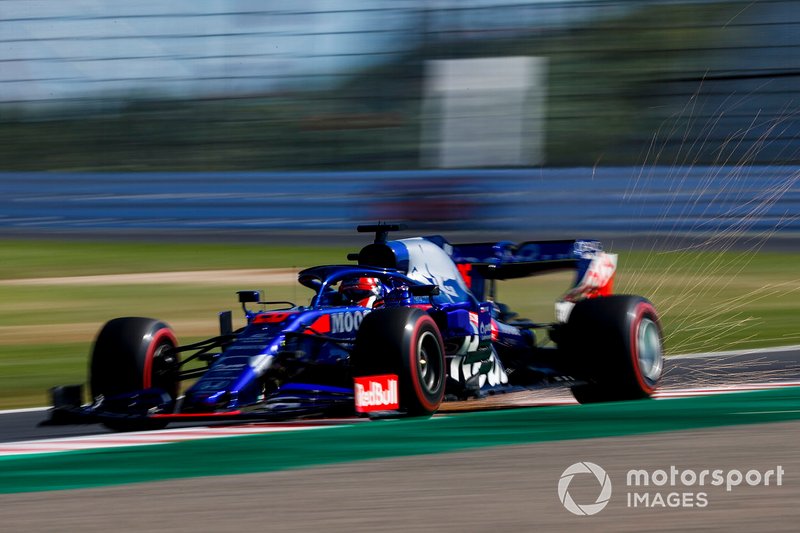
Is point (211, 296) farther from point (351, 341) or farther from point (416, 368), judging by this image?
point (416, 368)

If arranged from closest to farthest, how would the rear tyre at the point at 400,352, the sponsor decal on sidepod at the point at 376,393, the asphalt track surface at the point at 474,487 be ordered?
1. the asphalt track surface at the point at 474,487
2. the sponsor decal on sidepod at the point at 376,393
3. the rear tyre at the point at 400,352

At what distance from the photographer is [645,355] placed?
22.8 ft

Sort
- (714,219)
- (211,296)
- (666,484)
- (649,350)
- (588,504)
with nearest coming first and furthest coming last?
1. (588,504)
2. (666,484)
3. (649,350)
4. (211,296)
5. (714,219)

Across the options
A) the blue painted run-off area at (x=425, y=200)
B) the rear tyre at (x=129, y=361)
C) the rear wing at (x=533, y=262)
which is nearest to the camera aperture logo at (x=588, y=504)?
the rear tyre at (x=129, y=361)

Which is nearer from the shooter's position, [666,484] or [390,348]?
[666,484]

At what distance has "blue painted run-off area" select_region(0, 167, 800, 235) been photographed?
606 inches

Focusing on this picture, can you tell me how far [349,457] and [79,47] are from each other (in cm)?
1639

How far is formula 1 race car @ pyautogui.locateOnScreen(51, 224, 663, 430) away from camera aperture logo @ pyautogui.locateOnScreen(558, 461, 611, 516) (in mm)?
1466

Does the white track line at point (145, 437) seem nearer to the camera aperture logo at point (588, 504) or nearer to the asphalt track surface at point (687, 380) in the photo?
the asphalt track surface at point (687, 380)

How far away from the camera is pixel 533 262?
25.0ft

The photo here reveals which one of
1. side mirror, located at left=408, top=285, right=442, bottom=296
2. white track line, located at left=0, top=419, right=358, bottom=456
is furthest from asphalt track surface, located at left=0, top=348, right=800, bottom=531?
side mirror, located at left=408, top=285, right=442, bottom=296

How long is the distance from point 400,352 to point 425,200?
10.7 m

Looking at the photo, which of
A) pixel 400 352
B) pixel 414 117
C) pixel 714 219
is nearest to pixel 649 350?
pixel 400 352

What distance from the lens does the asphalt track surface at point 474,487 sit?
394 centimetres
